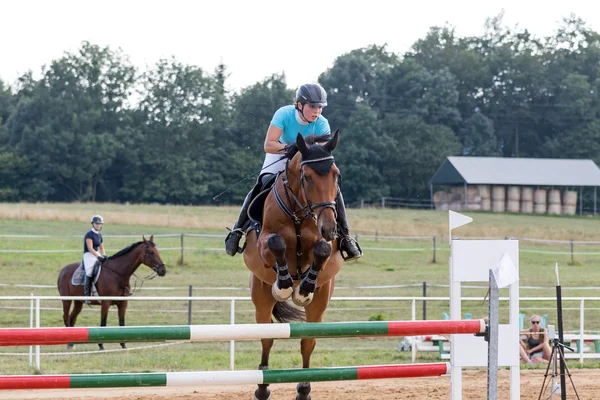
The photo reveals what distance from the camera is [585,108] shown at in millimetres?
72312

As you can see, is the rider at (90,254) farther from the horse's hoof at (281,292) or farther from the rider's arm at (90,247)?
the horse's hoof at (281,292)

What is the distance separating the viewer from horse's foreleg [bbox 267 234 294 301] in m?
6.45

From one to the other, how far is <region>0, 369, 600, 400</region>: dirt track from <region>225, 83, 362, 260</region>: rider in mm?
2440

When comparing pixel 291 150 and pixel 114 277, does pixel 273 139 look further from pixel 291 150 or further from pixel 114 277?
pixel 114 277

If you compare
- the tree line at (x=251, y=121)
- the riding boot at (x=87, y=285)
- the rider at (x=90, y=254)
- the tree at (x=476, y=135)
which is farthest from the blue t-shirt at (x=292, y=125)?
the tree at (x=476, y=135)

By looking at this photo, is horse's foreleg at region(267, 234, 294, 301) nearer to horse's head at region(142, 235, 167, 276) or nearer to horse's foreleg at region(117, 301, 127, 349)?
horse's foreleg at region(117, 301, 127, 349)

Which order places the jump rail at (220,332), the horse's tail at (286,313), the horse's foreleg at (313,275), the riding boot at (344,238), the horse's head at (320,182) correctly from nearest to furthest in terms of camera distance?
the jump rail at (220,332)
the horse's head at (320,182)
the horse's foreleg at (313,275)
the riding boot at (344,238)
the horse's tail at (286,313)

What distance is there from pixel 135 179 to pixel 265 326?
51.5 meters

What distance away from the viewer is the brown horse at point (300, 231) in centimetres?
630

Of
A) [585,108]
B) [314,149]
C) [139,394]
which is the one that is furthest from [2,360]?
[585,108]

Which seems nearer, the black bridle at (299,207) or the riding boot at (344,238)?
the black bridle at (299,207)

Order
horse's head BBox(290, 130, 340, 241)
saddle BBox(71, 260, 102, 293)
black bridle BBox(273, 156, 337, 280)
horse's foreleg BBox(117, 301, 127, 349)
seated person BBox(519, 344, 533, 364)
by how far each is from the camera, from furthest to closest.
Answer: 1. saddle BBox(71, 260, 102, 293)
2. horse's foreleg BBox(117, 301, 127, 349)
3. seated person BBox(519, 344, 533, 364)
4. black bridle BBox(273, 156, 337, 280)
5. horse's head BBox(290, 130, 340, 241)

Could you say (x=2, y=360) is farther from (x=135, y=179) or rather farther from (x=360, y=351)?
(x=135, y=179)

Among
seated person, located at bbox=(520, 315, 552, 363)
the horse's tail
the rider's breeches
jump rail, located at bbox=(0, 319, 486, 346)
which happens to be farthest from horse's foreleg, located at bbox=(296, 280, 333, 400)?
the rider's breeches
